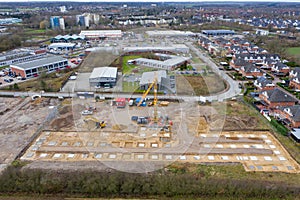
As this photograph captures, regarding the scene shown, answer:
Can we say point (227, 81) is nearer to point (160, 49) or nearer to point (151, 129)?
point (151, 129)

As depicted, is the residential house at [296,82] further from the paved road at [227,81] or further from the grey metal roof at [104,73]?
the grey metal roof at [104,73]

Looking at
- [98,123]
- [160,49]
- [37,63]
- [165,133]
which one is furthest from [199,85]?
[37,63]

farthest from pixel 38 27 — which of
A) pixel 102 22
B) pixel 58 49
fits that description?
pixel 58 49

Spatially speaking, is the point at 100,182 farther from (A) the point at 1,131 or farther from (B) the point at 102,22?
(B) the point at 102,22

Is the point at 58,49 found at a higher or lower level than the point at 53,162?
higher

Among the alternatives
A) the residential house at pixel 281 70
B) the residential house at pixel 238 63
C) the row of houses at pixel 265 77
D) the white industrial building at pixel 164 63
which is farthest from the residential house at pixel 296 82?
the white industrial building at pixel 164 63
